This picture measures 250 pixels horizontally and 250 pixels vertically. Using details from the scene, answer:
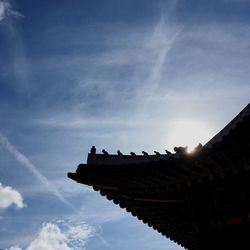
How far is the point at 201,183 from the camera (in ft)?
23.3

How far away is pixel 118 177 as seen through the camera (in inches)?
296

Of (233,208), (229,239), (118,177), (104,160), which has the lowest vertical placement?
(229,239)

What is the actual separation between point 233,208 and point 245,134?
1.82 metres

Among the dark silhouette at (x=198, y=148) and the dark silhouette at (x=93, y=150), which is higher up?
the dark silhouette at (x=93, y=150)

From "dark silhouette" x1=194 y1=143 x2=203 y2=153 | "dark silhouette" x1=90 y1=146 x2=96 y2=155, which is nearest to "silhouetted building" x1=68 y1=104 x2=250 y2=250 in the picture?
"dark silhouette" x1=194 y1=143 x2=203 y2=153

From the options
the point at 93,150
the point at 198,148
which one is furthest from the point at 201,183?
the point at 93,150

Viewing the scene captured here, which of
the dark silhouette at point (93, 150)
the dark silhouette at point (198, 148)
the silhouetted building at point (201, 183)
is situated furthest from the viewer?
the dark silhouette at point (93, 150)

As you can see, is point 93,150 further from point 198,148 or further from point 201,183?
point 198,148

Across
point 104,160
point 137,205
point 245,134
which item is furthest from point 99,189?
point 245,134

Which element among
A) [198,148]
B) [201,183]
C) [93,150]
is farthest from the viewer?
[93,150]

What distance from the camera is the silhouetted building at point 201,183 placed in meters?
6.26

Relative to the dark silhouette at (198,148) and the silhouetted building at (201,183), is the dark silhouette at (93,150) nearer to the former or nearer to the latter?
the silhouetted building at (201,183)

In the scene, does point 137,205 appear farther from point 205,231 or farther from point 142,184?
point 205,231

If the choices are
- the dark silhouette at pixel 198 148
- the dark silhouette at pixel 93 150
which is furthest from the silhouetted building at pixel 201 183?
the dark silhouette at pixel 93 150
